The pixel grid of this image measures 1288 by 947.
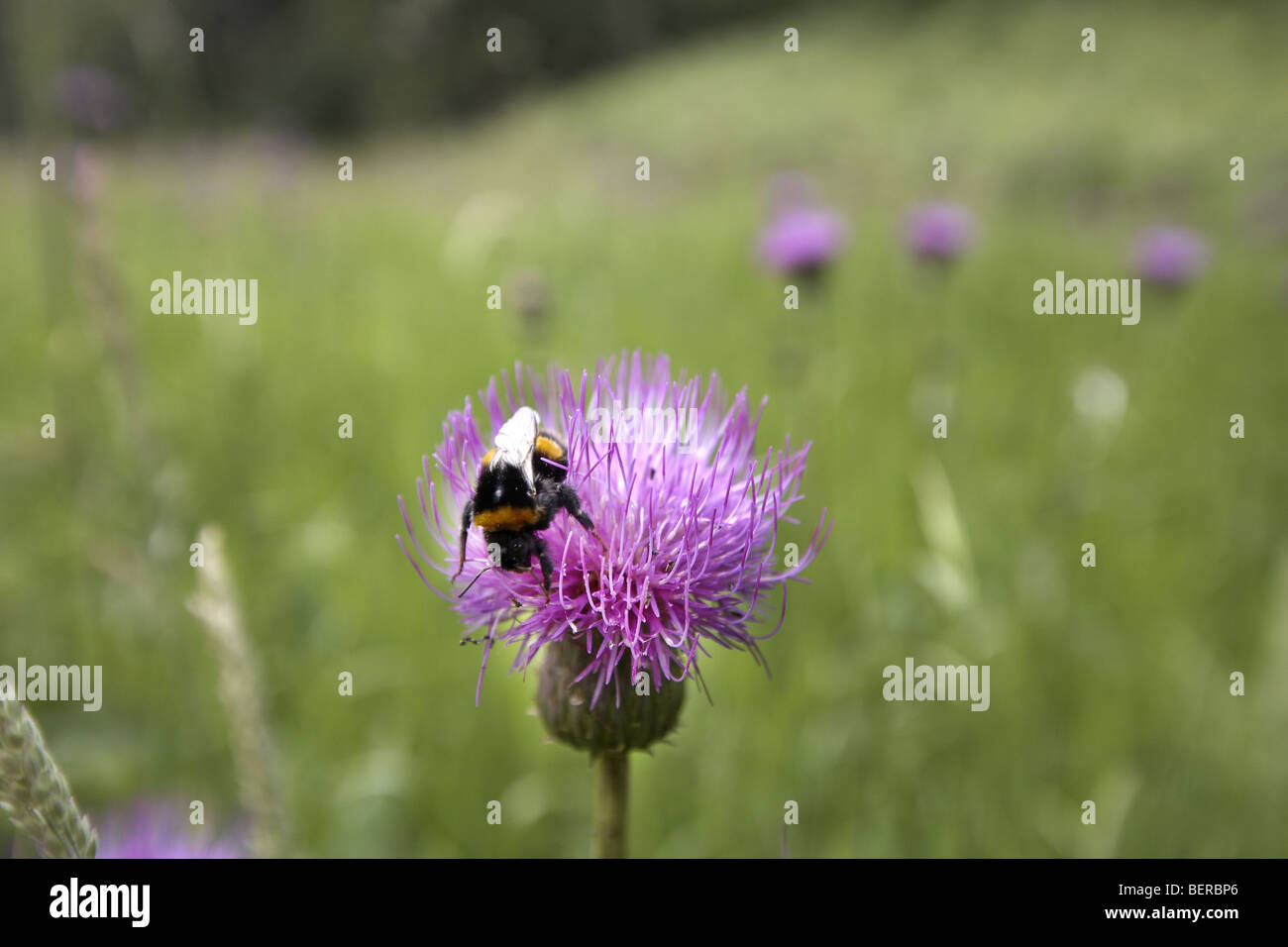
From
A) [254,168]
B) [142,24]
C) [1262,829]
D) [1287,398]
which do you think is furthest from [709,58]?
[1262,829]

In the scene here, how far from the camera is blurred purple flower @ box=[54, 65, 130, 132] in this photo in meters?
3.39

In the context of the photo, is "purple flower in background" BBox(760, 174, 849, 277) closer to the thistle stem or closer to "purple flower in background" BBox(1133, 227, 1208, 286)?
"purple flower in background" BBox(1133, 227, 1208, 286)

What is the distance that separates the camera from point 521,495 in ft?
4.02

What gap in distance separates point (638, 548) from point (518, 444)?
0.24m

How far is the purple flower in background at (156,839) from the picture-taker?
147 centimetres

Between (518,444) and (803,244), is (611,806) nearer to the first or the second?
(518,444)

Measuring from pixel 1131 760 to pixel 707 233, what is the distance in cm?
697

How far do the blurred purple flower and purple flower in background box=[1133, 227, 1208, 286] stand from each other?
4.83 meters

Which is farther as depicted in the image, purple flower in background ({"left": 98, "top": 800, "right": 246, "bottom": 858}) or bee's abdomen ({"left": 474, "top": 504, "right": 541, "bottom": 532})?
purple flower in background ({"left": 98, "top": 800, "right": 246, "bottom": 858})

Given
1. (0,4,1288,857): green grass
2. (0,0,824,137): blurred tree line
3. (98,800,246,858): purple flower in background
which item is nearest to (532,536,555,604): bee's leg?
(98,800,246,858): purple flower in background

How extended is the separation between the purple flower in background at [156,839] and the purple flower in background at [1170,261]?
4.88 m

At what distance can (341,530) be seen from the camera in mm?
2992

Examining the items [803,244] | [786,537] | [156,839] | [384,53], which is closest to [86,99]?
[384,53]
